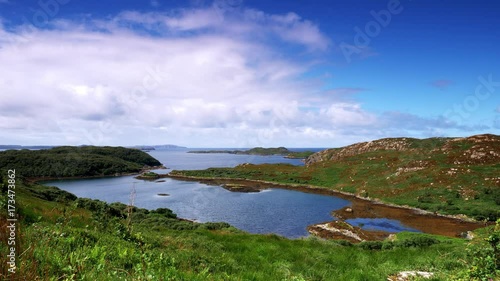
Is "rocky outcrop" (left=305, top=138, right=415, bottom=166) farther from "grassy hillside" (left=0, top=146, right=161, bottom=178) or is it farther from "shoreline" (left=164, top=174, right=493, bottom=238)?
"grassy hillside" (left=0, top=146, right=161, bottom=178)

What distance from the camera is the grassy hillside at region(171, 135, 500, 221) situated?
229 ft

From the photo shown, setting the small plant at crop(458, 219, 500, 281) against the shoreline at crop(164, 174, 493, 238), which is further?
the shoreline at crop(164, 174, 493, 238)

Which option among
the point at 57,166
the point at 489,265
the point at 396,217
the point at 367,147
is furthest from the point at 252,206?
the point at 57,166

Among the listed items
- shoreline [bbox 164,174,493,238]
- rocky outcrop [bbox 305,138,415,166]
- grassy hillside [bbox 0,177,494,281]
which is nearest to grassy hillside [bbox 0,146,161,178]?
rocky outcrop [bbox 305,138,415,166]

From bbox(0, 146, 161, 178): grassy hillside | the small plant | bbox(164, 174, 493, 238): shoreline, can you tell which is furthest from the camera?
bbox(0, 146, 161, 178): grassy hillside

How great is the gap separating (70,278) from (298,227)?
2151 inches

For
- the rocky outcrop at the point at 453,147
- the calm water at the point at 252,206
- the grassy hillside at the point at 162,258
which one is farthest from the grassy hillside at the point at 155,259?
the rocky outcrop at the point at 453,147

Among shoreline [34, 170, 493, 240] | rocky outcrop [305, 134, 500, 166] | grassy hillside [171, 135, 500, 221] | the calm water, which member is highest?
rocky outcrop [305, 134, 500, 166]

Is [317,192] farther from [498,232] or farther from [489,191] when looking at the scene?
[498,232]

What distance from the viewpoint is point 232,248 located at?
14.0 metres

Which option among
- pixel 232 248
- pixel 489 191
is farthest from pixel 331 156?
pixel 232 248

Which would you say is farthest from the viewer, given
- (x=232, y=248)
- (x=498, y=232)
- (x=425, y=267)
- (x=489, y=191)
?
(x=489, y=191)

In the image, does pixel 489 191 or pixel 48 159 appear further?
pixel 48 159

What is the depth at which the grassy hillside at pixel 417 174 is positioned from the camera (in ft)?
229
